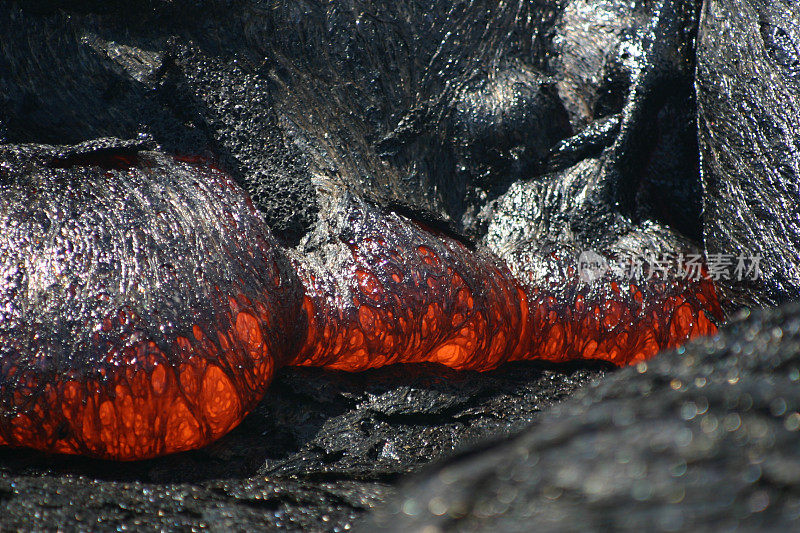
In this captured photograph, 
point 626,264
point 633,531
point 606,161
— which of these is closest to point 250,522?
point 633,531

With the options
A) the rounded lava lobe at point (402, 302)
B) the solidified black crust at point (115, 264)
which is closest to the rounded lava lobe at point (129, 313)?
the solidified black crust at point (115, 264)

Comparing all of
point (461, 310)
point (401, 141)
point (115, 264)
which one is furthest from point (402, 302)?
point (115, 264)

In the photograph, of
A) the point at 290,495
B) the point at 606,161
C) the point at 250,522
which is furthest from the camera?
the point at 606,161

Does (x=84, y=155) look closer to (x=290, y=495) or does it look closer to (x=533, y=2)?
(x=290, y=495)

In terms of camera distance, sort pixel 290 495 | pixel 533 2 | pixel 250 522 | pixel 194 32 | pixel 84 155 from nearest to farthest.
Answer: pixel 250 522 < pixel 290 495 < pixel 84 155 < pixel 194 32 < pixel 533 2

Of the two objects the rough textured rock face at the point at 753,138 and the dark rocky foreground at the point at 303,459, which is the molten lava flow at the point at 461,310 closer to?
the dark rocky foreground at the point at 303,459
